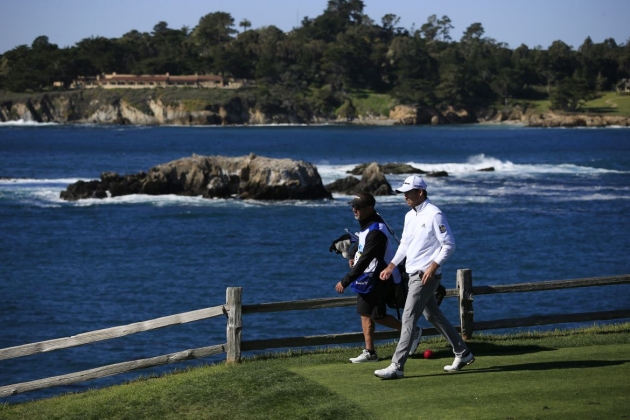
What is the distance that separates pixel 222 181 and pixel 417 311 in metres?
40.8

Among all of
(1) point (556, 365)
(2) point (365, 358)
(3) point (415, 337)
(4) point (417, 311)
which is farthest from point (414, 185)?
(1) point (556, 365)

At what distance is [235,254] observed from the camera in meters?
32.7

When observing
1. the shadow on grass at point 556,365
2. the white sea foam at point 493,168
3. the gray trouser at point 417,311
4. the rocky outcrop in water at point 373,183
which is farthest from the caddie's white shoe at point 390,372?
the white sea foam at point 493,168

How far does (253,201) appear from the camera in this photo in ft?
159

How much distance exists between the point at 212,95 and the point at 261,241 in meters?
162

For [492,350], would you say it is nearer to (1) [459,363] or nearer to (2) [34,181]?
(1) [459,363]

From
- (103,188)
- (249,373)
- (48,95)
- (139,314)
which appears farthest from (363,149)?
(48,95)

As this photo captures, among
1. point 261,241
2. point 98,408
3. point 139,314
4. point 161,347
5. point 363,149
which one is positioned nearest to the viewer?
point 98,408

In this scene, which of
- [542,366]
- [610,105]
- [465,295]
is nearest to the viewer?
[542,366]

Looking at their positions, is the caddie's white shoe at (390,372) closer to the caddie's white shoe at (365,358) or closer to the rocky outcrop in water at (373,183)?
the caddie's white shoe at (365,358)

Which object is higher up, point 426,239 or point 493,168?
point 426,239

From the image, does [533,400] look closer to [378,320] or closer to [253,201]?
[378,320]

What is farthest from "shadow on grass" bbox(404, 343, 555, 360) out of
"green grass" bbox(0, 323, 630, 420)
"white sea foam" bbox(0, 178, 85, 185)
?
"white sea foam" bbox(0, 178, 85, 185)

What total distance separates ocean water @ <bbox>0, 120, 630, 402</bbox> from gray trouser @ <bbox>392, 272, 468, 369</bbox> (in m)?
8.04
